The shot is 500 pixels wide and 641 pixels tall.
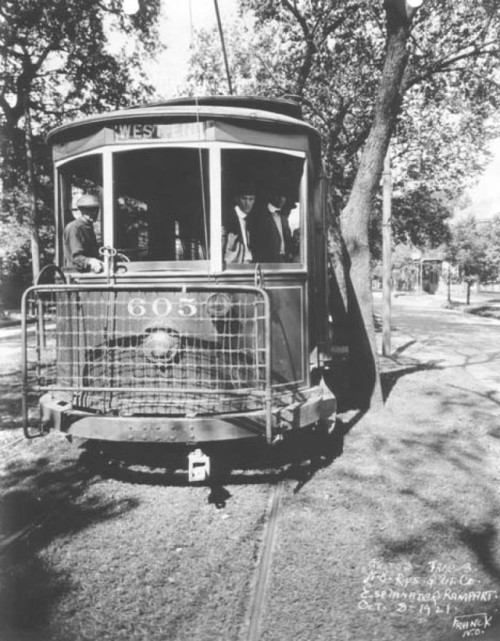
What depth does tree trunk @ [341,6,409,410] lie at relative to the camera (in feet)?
21.4

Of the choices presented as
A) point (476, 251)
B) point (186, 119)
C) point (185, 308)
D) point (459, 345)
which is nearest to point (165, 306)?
point (185, 308)

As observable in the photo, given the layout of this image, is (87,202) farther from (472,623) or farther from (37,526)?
(472,623)

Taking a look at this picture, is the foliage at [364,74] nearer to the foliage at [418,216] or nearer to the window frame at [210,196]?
the foliage at [418,216]

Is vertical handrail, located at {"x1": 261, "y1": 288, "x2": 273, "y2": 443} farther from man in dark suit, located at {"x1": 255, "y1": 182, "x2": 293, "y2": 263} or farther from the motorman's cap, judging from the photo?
the motorman's cap

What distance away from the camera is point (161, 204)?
18.5 feet

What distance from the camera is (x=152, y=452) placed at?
17.3 ft

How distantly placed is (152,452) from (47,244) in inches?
871

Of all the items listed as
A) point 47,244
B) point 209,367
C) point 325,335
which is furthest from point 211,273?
point 47,244

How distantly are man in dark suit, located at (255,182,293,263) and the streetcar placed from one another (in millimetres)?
55

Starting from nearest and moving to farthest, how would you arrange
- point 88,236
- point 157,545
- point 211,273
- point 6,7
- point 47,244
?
point 157,545, point 211,273, point 88,236, point 6,7, point 47,244

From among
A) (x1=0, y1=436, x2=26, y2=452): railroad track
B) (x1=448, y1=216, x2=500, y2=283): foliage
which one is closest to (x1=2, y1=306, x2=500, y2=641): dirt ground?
(x1=0, y1=436, x2=26, y2=452): railroad track

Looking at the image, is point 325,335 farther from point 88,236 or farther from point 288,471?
point 88,236

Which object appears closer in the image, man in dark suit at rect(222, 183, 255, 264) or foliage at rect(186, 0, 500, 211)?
man in dark suit at rect(222, 183, 255, 264)

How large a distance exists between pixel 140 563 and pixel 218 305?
1829 millimetres
